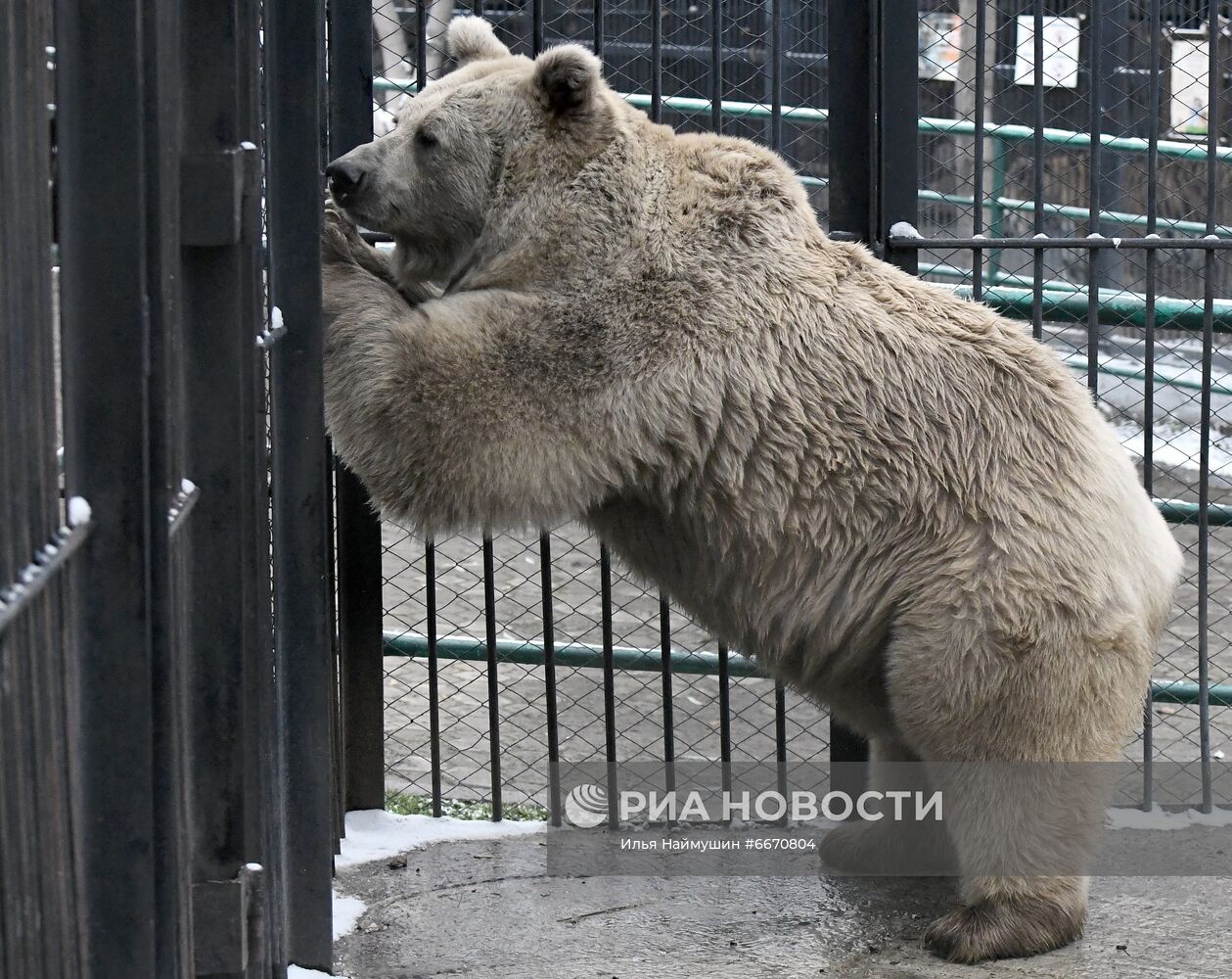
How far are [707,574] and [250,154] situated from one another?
1.72 metres

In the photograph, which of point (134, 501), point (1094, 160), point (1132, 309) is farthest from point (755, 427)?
point (134, 501)

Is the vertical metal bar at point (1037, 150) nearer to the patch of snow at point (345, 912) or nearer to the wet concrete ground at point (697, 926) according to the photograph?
the wet concrete ground at point (697, 926)

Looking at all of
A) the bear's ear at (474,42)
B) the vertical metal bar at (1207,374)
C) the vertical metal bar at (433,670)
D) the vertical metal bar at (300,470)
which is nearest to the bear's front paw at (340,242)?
the vertical metal bar at (300,470)

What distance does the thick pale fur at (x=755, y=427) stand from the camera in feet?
11.5

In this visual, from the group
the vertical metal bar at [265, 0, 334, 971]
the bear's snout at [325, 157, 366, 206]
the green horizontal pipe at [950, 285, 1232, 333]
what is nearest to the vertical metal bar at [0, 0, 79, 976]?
the vertical metal bar at [265, 0, 334, 971]

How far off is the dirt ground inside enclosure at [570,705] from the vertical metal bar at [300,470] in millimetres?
1282

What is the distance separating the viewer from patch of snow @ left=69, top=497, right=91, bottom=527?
175 cm

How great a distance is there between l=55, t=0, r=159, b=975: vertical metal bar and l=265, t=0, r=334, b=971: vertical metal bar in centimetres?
151

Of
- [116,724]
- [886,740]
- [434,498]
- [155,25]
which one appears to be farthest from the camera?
[886,740]

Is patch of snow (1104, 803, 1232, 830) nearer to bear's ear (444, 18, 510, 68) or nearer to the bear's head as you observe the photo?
the bear's head

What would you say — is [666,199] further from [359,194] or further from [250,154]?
[250,154]

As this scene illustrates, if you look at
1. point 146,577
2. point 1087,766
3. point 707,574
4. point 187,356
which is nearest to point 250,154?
point 187,356

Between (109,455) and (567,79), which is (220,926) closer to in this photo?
(109,455)

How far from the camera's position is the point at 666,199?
372 centimetres
